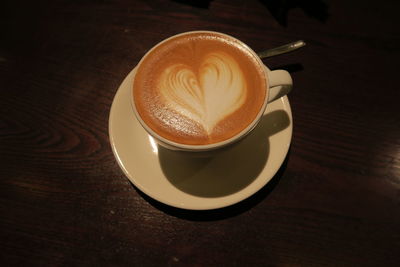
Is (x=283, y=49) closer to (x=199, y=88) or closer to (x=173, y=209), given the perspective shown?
(x=199, y=88)

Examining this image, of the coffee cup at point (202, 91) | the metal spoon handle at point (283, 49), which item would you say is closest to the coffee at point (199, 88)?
the coffee cup at point (202, 91)

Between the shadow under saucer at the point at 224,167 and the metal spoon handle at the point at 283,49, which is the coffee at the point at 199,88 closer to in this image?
the shadow under saucer at the point at 224,167

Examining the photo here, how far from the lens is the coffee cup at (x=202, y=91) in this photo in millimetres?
676

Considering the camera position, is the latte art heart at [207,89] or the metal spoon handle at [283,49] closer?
the latte art heart at [207,89]

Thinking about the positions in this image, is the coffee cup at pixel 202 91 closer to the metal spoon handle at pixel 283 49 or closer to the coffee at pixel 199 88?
the coffee at pixel 199 88

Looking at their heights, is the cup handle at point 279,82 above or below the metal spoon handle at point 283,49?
above

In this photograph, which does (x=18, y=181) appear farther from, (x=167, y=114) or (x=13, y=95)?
(x=167, y=114)

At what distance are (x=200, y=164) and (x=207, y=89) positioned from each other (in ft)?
0.69

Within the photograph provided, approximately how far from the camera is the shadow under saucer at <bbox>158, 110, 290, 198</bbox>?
2.44ft

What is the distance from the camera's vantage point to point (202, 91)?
2.42 ft

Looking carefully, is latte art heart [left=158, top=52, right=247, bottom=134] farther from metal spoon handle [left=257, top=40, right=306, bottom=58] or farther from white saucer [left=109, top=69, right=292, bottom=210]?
metal spoon handle [left=257, top=40, right=306, bottom=58]

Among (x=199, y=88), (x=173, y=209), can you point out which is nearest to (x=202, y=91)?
(x=199, y=88)

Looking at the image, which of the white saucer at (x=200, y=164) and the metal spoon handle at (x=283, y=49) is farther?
the metal spoon handle at (x=283, y=49)

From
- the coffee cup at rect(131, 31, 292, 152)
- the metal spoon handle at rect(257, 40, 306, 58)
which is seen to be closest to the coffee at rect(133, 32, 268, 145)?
the coffee cup at rect(131, 31, 292, 152)
